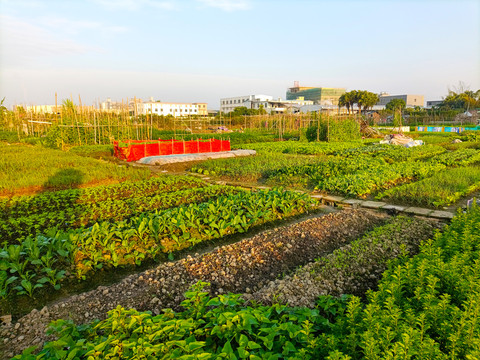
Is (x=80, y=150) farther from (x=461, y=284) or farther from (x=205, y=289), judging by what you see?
(x=461, y=284)

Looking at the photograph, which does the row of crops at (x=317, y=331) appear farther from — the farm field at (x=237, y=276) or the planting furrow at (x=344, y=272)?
the planting furrow at (x=344, y=272)

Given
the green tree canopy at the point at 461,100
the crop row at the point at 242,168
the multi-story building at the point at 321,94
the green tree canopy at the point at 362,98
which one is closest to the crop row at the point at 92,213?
the crop row at the point at 242,168

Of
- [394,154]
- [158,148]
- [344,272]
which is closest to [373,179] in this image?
[344,272]

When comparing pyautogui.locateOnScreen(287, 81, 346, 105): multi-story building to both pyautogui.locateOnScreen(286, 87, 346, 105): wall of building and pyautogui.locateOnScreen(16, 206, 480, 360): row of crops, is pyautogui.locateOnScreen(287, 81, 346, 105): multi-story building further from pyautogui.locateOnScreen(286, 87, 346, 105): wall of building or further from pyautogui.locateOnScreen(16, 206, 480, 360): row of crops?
pyautogui.locateOnScreen(16, 206, 480, 360): row of crops

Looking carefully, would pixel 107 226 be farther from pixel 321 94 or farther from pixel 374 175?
pixel 321 94

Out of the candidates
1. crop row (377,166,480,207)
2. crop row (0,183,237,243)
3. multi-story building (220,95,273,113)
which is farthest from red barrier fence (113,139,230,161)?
multi-story building (220,95,273,113)

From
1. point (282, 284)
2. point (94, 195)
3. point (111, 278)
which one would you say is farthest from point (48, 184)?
point (282, 284)

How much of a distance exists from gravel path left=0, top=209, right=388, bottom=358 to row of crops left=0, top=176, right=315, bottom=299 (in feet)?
2.19

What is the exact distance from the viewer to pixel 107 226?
188 inches

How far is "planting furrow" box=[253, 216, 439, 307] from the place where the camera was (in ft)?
Result: 11.2

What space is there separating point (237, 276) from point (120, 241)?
75.1 inches

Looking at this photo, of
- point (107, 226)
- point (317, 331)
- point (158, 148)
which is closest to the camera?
point (317, 331)

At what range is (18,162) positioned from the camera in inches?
450

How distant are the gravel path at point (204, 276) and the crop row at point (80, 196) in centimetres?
407
